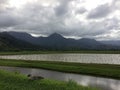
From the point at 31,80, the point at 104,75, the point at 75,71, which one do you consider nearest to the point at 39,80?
the point at 31,80

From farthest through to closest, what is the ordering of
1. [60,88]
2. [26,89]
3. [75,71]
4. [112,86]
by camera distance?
1. [75,71]
2. [112,86]
3. [60,88]
4. [26,89]

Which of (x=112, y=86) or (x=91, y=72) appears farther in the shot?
(x=91, y=72)

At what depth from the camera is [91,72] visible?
67.8 metres

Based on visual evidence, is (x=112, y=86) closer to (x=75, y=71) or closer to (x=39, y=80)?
(x=39, y=80)

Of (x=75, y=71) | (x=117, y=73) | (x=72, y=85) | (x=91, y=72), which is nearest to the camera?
(x=72, y=85)

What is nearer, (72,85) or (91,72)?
(72,85)

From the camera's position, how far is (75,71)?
72.5 metres

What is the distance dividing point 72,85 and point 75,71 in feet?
114

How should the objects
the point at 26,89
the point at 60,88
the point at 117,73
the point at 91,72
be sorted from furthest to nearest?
the point at 91,72 → the point at 117,73 → the point at 60,88 → the point at 26,89

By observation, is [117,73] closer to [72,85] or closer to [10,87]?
[72,85]

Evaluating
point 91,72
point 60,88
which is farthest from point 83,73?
point 60,88

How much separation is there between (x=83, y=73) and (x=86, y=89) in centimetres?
3239

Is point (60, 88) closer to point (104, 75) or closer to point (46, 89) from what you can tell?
point (46, 89)

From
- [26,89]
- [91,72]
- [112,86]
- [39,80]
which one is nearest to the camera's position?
[26,89]
